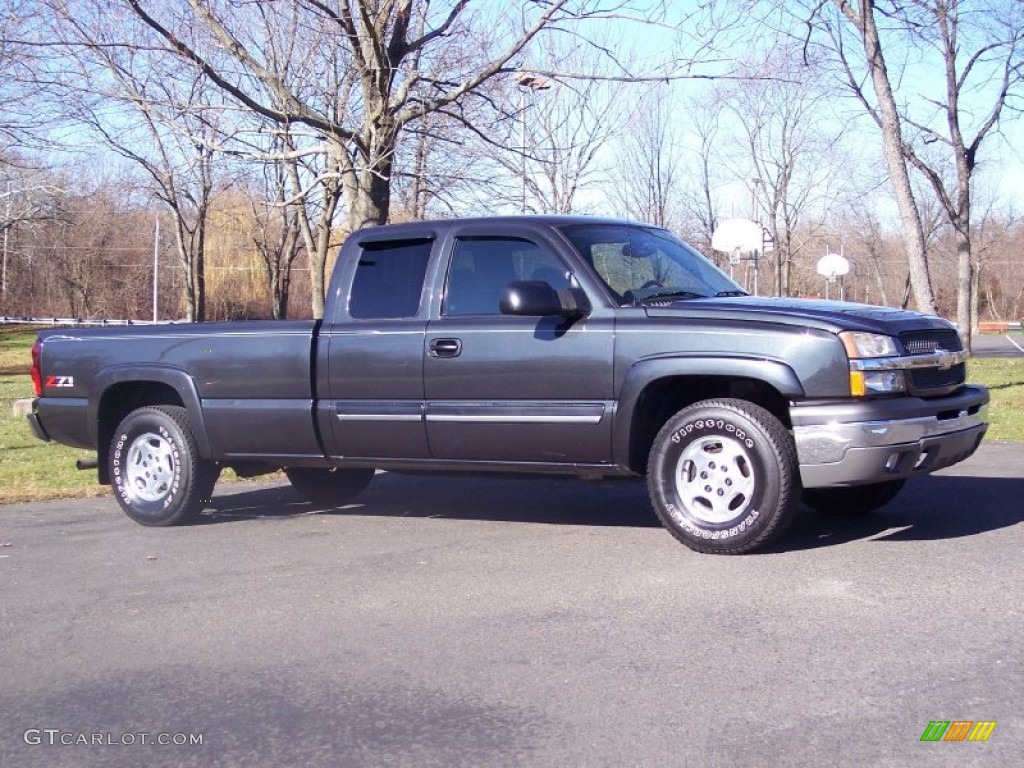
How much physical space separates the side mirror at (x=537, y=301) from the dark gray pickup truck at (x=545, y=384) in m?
0.01

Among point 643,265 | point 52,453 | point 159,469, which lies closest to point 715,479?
point 643,265

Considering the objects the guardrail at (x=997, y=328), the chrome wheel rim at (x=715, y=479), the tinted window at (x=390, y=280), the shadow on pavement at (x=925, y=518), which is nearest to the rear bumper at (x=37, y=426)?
the tinted window at (x=390, y=280)

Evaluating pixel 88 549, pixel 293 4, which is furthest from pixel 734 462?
pixel 293 4

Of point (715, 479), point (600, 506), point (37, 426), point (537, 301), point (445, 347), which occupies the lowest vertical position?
point (600, 506)

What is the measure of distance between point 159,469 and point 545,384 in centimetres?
308

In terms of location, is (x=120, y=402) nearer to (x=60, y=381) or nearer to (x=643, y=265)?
(x=60, y=381)

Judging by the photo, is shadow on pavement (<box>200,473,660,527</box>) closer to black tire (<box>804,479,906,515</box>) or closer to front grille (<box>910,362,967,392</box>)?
black tire (<box>804,479,906,515</box>)

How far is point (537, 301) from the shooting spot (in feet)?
20.1

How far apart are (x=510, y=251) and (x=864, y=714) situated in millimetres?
3845

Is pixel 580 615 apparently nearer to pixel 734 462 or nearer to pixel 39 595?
pixel 734 462

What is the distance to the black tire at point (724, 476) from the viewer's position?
5.72m

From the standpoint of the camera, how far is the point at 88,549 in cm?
696

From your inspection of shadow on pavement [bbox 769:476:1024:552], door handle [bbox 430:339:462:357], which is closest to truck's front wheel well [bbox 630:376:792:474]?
shadow on pavement [bbox 769:476:1024:552]

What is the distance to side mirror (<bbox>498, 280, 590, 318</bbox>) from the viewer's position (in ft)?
20.1
